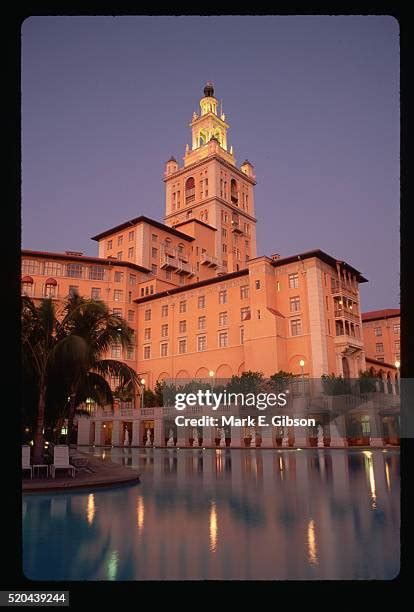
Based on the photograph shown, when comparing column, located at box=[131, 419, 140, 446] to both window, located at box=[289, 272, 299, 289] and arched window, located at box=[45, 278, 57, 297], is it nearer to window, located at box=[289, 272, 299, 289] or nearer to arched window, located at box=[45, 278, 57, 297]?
window, located at box=[289, 272, 299, 289]

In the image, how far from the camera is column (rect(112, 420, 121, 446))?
117 ft

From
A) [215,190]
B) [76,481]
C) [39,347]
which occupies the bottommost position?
[76,481]

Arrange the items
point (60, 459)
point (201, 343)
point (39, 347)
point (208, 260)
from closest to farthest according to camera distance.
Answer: point (60, 459) → point (39, 347) → point (201, 343) → point (208, 260)

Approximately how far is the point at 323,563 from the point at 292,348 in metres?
36.2

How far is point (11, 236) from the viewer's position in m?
3.95

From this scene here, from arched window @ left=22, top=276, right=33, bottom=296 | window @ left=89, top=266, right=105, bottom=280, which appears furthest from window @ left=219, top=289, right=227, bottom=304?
arched window @ left=22, top=276, right=33, bottom=296

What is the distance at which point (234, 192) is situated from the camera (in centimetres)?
6938

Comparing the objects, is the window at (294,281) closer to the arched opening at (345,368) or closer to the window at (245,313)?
the window at (245,313)

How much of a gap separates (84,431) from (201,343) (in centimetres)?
1317

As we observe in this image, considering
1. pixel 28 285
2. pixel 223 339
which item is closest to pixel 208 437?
pixel 223 339

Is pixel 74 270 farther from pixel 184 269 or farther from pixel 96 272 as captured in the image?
pixel 184 269

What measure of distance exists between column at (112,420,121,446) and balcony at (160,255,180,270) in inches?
886
